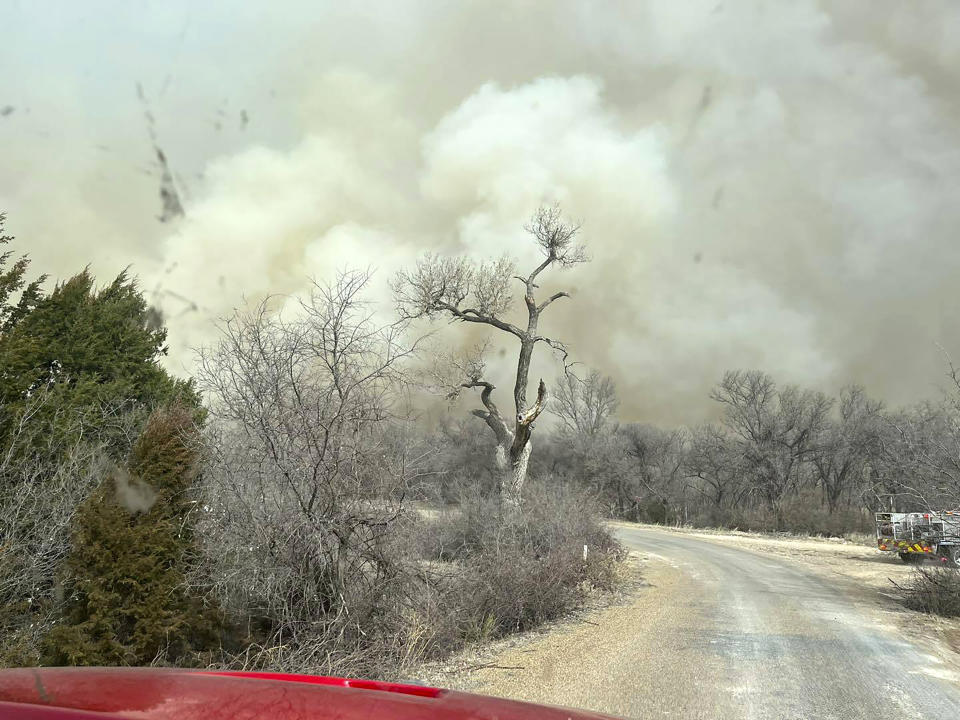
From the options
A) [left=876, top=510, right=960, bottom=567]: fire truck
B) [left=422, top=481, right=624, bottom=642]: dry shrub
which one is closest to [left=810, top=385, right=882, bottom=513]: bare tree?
[left=876, top=510, right=960, bottom=567]: fire truck

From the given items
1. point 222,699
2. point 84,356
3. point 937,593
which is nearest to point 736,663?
point 937,593

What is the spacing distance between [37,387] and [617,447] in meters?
51.6

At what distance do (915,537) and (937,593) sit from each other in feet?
29.6

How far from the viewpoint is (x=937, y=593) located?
13.4 m

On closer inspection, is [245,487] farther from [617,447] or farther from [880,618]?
[617,447]

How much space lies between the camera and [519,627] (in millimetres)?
11953

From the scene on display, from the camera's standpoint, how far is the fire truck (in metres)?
15.9

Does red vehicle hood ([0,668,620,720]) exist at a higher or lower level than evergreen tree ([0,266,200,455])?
lower

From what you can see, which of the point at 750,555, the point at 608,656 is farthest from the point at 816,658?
the point at 750,555

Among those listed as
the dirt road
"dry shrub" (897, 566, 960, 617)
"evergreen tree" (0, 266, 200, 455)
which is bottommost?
the dirt road

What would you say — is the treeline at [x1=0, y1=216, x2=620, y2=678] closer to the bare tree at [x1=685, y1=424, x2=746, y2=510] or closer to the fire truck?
the fire truck

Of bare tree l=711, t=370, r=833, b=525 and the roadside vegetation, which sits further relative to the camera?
bare tree l=711, t=370, r=833, b=525

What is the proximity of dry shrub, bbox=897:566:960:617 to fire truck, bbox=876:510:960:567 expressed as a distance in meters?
0.83

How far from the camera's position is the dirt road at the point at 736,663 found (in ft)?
24.1
